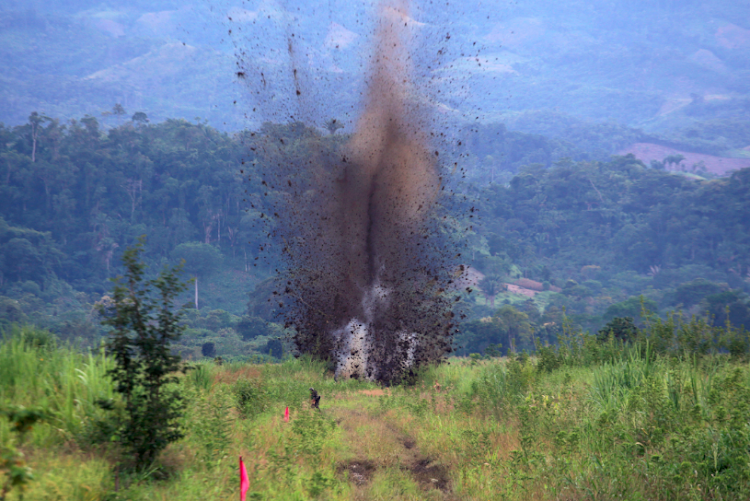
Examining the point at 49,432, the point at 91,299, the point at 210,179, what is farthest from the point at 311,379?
the point at 210,179

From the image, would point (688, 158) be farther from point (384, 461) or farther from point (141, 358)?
point (141, 358)

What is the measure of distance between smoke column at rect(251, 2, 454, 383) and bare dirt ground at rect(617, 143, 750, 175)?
137179 mm

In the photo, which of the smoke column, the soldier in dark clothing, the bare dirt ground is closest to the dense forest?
the smoke column

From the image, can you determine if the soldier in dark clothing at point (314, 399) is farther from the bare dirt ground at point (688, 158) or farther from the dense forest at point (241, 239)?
the bare dirt ground at point (688, 158)

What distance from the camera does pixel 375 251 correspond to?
55.3ft

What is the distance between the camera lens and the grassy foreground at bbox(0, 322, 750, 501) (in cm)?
456

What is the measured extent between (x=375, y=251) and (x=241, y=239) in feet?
185

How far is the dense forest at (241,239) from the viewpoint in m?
54.0

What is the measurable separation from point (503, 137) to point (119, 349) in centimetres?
13469

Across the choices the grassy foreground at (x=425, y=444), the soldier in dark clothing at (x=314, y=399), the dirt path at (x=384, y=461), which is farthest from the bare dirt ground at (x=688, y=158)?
the dirt path at (x=384, y=461)

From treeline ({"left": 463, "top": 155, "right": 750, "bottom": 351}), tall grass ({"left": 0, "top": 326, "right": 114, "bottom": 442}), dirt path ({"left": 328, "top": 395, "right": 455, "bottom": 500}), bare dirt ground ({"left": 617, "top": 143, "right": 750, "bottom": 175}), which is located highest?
bare dirt ground ({"left": 617, "top": 143, "right": 750, "bottom": 175})

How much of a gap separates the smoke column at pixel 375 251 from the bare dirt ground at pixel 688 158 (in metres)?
137

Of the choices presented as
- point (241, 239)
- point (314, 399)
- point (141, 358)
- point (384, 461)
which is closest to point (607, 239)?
point (241, 239)

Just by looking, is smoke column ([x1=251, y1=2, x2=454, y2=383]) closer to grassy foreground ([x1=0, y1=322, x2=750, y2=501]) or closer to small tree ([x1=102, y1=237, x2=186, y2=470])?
grassy foreground ([x1=0, y1=322, x2=750, y2=501])
